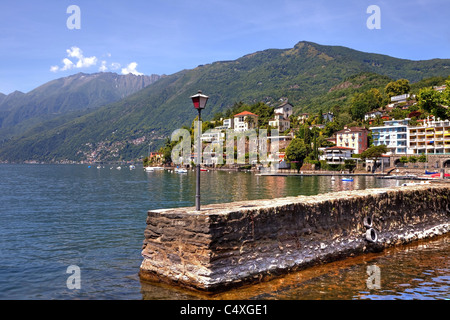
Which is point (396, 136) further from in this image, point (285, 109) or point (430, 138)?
point (285, 109)

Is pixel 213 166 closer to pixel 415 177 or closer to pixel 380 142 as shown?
pixel 380 142

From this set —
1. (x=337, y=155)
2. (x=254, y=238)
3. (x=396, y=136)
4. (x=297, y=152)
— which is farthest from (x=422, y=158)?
(x=254, y=238)

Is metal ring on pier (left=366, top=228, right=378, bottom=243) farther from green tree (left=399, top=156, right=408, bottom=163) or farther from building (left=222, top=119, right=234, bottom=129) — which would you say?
building (left=222, top=119, right=234, bottom=129)

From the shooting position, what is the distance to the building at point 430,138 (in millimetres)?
95062

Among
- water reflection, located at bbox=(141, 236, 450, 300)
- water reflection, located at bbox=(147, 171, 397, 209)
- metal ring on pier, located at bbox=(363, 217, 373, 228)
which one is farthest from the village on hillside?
water reflection, located at bbox=(141, 236, 450, 300)

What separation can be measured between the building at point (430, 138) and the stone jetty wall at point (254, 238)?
96.9 meters

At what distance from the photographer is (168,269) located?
33.0 ft

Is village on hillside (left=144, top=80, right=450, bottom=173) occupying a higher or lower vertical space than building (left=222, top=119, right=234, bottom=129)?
lower

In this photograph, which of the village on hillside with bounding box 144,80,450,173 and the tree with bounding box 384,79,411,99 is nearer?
the village on hillside with bounding box 144,80,450,173

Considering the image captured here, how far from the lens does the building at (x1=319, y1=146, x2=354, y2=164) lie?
347ft

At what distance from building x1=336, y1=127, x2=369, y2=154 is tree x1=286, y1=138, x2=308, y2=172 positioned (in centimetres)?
1322

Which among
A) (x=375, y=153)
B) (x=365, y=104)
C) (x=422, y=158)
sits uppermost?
(x=365, y=104)

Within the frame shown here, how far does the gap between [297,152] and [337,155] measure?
490 inches

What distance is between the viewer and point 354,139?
366 ft
